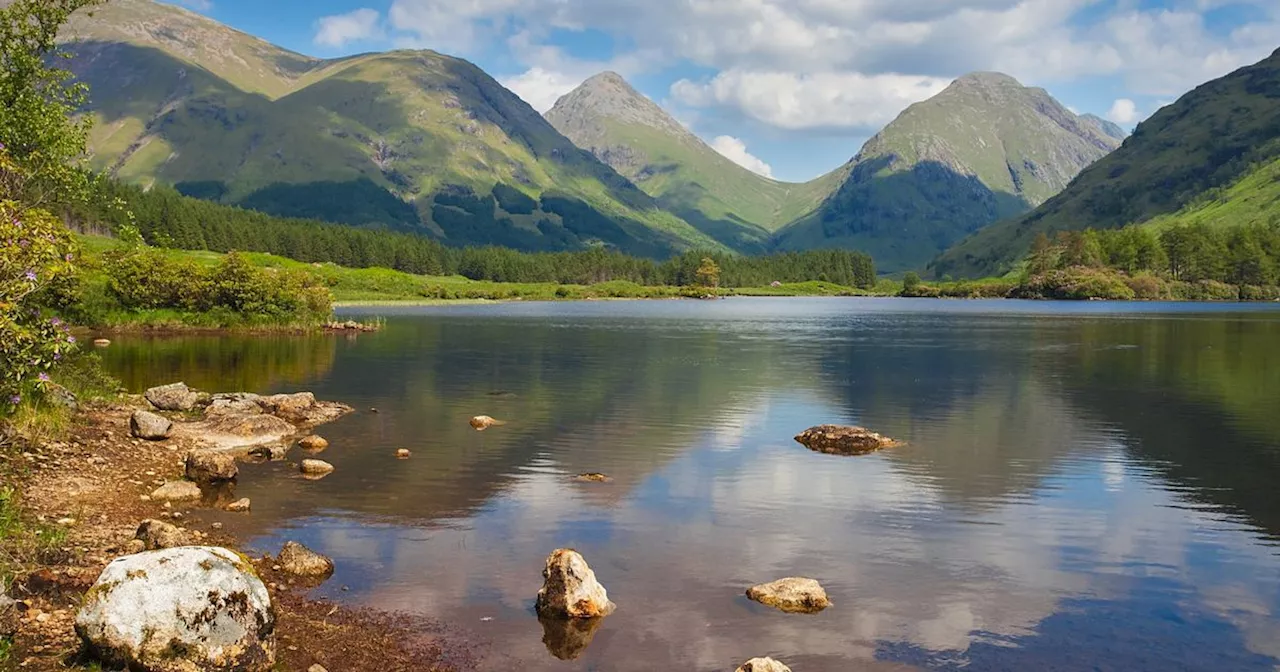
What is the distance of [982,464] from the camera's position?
45.0 metres

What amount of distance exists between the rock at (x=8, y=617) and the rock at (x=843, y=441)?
37485 mm

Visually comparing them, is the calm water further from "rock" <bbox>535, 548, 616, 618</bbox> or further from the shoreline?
the shoreline

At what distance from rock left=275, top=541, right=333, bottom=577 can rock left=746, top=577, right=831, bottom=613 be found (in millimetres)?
12811

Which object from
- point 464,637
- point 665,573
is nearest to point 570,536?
point 665,573

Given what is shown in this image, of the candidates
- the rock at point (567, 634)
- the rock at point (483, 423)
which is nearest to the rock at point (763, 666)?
the rock at point (567, 634)

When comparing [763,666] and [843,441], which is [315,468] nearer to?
[763,666]

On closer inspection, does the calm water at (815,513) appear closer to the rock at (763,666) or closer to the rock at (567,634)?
the rock at (567,634)

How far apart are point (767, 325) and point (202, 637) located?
538 feet

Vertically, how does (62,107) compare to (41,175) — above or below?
above

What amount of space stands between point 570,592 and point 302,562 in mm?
8902

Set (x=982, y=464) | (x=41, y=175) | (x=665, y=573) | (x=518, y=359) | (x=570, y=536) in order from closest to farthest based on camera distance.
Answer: (x=665, y=573) < (x=570, y=536) < (x=41, y=175) < (x=982, y=464) < (x=518, y=359)

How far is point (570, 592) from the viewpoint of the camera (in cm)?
2275

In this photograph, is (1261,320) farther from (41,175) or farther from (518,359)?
(41,175)

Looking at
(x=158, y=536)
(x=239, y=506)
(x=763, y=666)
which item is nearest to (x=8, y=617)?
(x=158, y=536)
